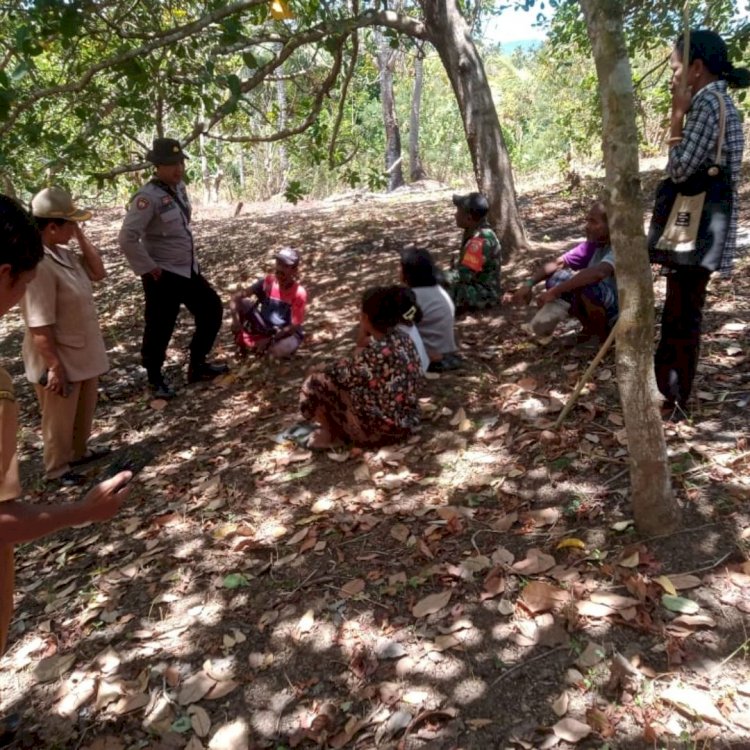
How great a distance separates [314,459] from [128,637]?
5.08 feet

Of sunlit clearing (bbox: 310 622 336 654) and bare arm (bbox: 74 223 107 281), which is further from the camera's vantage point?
bare arm (bbox: 74 223 107 281)

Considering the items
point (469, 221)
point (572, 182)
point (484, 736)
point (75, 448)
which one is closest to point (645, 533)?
point (484, 736)

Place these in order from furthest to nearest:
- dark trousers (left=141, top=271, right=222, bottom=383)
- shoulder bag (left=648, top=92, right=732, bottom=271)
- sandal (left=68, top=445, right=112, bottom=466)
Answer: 1. dark trousers (left=141, top=271, right=222, bottom=383)
2. sandal (left=68, top=445, right=112, bottom=466)
3. shoulder bag (left=648, top=92, right=732, bottom=271)

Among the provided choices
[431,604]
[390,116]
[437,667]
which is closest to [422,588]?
[431,604]

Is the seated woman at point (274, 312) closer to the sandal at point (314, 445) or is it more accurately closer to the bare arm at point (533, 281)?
the sandal at point (314, 445)

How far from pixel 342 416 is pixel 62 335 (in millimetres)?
1877

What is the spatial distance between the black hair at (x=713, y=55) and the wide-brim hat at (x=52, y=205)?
3.41 m

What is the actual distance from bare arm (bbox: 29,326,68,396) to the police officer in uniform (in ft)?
3.37

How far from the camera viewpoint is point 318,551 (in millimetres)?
3166

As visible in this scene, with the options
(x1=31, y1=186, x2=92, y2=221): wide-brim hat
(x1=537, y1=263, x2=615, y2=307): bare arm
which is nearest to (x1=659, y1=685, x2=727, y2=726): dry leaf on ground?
(x1=537, y1=263, x2=615, y2=307): bare arm

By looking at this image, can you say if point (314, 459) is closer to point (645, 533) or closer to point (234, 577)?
point (234, 577)


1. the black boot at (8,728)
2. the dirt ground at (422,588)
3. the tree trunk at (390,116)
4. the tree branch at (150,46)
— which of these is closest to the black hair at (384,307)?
the dirt ground at (422,588)

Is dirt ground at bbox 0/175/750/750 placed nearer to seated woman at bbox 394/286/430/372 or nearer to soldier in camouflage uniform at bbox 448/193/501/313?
seated woman at bbox 394/286/430/372

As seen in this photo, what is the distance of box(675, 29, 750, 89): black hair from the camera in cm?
287
